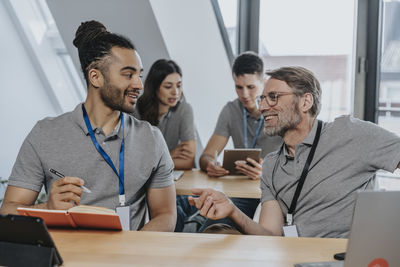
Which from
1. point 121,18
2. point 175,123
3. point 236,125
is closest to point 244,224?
point 236,125

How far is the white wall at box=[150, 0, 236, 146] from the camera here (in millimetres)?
3768

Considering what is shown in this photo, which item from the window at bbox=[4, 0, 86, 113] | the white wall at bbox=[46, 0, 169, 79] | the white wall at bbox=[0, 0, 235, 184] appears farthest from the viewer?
the window at bbox=[4, 0, 86, 113]

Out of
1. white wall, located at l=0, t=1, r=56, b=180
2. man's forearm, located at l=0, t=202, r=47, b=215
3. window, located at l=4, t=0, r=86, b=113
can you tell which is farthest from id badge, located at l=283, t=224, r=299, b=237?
window, located at l=4, t=0, r=86, b=113

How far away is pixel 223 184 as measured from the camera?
2875 millimetres

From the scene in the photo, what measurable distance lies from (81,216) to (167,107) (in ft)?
7.23

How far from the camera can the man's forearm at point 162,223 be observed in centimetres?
205

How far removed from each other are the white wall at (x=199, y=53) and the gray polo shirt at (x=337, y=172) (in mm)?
1936

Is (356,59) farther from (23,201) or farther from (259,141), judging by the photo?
(23,201)

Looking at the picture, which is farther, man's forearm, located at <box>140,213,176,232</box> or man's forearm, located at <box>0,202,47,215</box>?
man's forearm, located at <box>140,213,176,232</box>

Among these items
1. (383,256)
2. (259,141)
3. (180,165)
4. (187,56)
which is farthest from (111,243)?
(187,56)

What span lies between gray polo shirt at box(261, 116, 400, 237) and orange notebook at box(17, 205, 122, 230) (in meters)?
0.82

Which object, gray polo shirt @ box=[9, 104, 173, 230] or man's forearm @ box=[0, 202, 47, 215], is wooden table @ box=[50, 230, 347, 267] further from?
gray polo shirt @ box=[9, 104, 173, 230]

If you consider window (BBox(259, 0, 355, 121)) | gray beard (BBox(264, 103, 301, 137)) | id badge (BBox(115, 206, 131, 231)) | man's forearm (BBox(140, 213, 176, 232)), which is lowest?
man's forearm (BBox(140, 213, 176, 232))

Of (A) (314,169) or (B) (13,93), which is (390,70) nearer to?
(A) (314,169)
